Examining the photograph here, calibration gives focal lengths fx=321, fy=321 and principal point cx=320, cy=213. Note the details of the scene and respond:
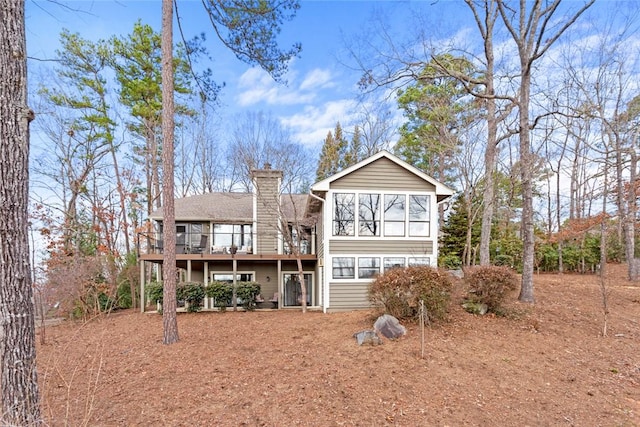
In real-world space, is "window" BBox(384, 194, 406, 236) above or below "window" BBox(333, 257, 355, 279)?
above

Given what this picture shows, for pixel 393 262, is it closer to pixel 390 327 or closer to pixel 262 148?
pixel 390 327

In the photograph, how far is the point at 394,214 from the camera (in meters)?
10.8

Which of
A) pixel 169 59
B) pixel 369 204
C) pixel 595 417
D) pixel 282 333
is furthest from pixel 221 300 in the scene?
pixel 595 417

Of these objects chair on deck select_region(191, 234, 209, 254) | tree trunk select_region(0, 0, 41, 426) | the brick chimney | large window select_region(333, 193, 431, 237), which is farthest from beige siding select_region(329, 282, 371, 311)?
tree trunk select_region(0, 0, 41, 426)

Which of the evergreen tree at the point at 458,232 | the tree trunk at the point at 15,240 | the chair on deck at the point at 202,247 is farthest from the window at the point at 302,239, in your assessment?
the tree trunk at the point at 15,240

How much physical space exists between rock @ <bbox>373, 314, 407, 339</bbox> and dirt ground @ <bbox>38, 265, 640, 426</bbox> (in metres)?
0.21

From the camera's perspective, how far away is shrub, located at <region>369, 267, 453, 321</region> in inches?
262

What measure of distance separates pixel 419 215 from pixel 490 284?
3.96 metres

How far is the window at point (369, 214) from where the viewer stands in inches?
420

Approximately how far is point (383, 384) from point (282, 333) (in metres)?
3.52

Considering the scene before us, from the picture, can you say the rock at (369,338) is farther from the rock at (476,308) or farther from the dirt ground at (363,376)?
the rock at (476,308)

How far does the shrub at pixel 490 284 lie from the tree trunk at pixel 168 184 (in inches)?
264

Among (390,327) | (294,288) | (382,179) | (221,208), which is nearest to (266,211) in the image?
(221,208)

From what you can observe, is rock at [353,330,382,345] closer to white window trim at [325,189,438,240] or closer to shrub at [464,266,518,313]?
shrub at [464,266,518,313]
